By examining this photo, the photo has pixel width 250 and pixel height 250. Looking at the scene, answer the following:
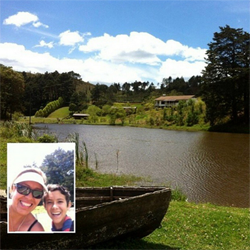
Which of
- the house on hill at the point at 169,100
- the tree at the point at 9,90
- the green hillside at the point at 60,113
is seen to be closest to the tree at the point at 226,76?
the tree at the point at 9,90

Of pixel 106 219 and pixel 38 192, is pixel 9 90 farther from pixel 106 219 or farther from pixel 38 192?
pixel 38 192

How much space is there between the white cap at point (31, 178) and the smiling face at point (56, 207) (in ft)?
0.35

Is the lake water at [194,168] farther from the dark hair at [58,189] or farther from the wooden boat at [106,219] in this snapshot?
the dark hair at [58,189]

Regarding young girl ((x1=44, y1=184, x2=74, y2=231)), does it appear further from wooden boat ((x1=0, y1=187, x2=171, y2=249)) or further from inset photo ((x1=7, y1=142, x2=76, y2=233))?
wooden boat ((x1=0, y1=187, x2=171, y2=249))

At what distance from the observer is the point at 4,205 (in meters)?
4.77

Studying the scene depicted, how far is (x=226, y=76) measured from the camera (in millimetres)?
37688

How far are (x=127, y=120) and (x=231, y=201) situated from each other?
5115cm

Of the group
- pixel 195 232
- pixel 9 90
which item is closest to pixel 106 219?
pixel 195 232

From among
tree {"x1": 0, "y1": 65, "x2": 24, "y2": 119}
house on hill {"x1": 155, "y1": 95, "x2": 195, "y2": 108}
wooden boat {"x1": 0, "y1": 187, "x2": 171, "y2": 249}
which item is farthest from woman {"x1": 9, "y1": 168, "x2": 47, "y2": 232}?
house on hill {"x1": 155, "y1": 95, "x2": 195, "y2": 108}

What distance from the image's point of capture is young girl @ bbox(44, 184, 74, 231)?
3.00m

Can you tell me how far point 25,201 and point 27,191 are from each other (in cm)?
11

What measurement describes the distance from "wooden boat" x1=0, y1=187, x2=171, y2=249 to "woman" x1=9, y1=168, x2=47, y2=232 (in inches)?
39.2

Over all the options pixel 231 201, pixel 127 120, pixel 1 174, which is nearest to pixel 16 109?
pixel 127 120

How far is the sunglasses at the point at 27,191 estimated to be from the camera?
117 inches
